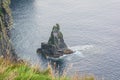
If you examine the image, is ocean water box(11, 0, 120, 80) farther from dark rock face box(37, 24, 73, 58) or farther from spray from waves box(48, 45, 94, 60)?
dark rock face box(37, 24, 73, 58)

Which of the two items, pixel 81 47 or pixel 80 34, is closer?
pixel 81 47

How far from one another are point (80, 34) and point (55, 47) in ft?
65.2

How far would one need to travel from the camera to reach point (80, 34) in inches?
6122

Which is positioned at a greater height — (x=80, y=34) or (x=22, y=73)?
(x=22, y=73)

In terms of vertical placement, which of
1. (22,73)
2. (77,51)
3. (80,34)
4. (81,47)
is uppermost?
(22,73)

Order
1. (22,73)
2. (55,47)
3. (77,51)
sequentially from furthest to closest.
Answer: (55,47)
(77,51)
(22,73)

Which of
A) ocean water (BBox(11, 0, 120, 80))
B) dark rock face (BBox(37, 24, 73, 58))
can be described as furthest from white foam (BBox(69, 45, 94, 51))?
dark rock face (BBox(37, 24, 73, 58))

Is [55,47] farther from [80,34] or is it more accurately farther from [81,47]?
[80,34]

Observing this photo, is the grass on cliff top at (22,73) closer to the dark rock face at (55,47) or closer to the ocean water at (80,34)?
the ocean water at (80,34)

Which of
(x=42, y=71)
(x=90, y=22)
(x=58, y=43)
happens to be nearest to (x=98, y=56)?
(x=58, y=43)

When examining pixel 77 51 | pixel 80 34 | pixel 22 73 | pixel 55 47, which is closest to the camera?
pixel 22 73

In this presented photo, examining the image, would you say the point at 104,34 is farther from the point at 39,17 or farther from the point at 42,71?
the point at 42,71

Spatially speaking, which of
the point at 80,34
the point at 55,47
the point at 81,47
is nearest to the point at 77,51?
the point at 81,47

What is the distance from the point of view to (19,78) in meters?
11.3
